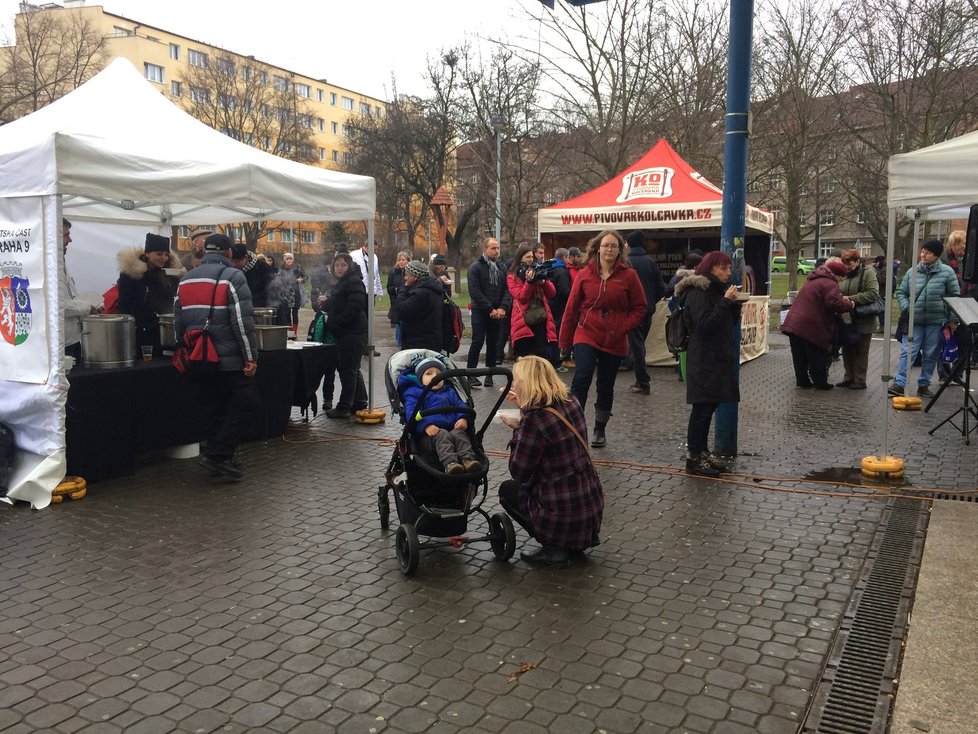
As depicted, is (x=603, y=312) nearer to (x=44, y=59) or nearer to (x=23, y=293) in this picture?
(x=23, y=293)

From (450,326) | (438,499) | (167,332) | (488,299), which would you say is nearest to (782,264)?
(488,299)

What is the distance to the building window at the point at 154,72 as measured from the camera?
6179 centimetres

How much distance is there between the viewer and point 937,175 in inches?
233

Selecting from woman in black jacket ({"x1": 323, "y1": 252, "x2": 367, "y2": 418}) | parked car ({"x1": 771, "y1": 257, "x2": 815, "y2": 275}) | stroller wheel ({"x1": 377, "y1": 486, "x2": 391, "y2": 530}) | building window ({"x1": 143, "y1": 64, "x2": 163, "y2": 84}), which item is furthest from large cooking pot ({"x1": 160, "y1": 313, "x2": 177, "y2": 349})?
building window ({"x1": 143, "y1": 64, "x2": 163, "y2": 84})

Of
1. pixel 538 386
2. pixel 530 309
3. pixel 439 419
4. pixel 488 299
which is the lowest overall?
pixel 439 419

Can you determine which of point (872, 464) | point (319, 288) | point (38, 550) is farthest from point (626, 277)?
point (319, 288)

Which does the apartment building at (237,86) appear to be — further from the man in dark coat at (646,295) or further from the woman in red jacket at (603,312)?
the woman in red jacket at (603,312)

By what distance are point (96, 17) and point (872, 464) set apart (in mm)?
65911

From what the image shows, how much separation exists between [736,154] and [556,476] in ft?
13.2

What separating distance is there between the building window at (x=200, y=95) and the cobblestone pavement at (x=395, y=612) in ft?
147

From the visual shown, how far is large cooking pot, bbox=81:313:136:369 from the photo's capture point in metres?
6.77

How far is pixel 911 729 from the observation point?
3.14 meters

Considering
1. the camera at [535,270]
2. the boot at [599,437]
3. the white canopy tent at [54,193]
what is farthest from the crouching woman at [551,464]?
the camera at [535,270]

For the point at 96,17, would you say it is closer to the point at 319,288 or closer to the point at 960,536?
the point at 319,288
